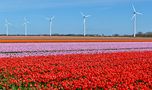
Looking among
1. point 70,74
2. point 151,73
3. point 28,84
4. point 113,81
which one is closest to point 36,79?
point 28,84

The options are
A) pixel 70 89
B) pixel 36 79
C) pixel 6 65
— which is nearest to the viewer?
pixel 70 89

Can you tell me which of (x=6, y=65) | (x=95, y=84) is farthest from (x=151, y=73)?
(x=6, y=65)

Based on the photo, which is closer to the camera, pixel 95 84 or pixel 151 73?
pixel 95 84

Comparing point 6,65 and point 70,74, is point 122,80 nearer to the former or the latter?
point 70,74

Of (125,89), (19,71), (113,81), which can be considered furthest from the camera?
(19,71)

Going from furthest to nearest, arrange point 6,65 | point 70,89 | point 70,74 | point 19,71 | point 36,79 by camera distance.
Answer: point 6,65
point 19,71
point 70,74
point 36,79
point 70,89

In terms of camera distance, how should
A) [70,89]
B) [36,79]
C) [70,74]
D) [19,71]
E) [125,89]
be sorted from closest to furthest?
[125,89], [70,89], [36,79], [70,74], [19,71]

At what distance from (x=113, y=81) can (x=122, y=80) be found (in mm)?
487

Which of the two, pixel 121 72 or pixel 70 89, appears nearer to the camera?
pixel 70 89

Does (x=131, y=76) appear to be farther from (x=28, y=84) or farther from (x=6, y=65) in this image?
(x=6, y=65)

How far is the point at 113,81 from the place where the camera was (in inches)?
481

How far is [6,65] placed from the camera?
1784cm

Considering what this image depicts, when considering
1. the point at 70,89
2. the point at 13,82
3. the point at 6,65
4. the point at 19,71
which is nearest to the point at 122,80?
the point at 70,89

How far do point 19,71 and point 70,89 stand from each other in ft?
16.4
